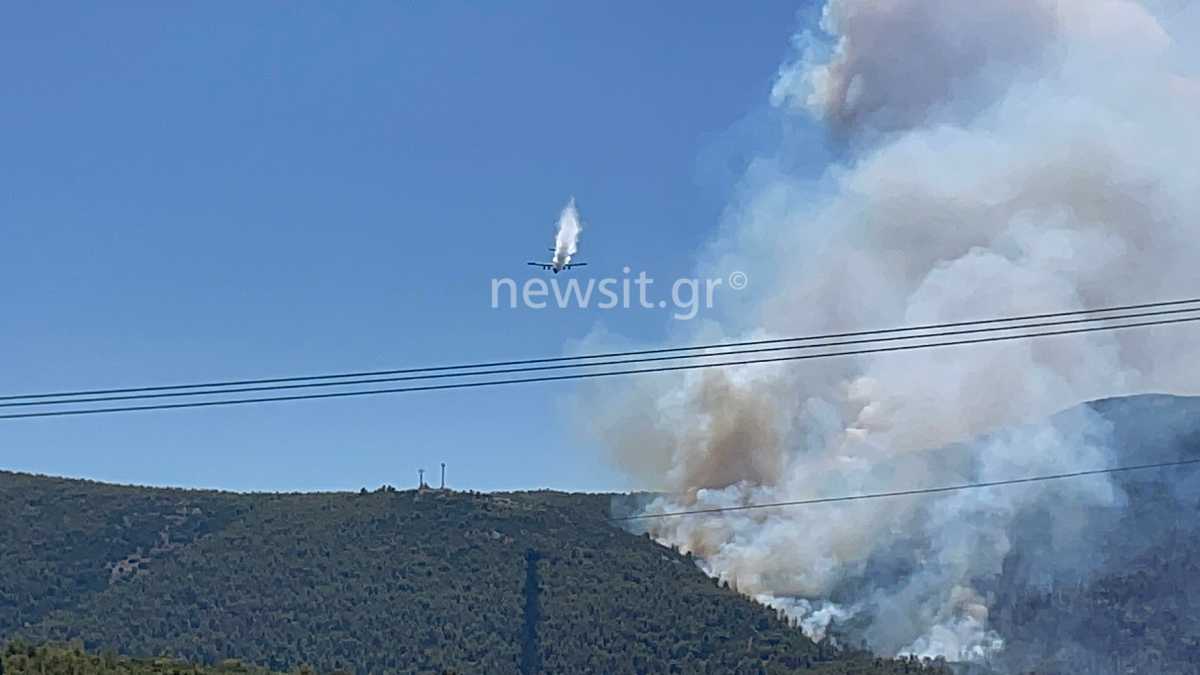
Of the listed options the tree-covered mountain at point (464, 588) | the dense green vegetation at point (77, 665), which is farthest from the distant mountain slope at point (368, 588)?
the dense green vegetation at point (77, 665)

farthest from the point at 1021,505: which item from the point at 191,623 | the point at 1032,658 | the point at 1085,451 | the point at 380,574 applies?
the point at 191,623

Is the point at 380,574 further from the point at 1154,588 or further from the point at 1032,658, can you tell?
the point at 1154,588

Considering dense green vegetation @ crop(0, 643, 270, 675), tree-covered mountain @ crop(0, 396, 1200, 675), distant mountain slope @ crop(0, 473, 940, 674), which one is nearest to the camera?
dense green vegetation @ crop(0, 643, 270, 675)

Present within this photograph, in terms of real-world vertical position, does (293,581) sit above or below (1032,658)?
above

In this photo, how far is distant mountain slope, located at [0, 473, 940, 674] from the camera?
155m

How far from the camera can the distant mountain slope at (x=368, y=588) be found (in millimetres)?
154875

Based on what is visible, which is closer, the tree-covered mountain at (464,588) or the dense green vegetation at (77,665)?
the dense green vegetation at (77,665)

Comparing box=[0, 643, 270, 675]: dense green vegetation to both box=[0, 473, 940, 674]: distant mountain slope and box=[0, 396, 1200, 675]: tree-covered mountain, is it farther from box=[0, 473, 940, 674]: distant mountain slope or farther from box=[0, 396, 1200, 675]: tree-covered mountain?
box=[0, 473, 940, 674]: distant mountain slope

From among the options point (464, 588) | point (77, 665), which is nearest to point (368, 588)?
point (464, 588)

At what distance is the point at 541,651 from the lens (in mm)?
159125

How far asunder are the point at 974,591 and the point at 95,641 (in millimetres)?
97073

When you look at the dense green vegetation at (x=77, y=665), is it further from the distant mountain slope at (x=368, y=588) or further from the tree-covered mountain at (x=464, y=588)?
the distant mountain slope at (x=368, y=588)

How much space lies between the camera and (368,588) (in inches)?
6737

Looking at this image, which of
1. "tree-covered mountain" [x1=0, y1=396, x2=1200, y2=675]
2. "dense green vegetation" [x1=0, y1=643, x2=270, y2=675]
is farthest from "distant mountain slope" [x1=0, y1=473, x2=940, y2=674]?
"dense green vegetation" [x1=0, y1=643, x2=270, y2=675]
